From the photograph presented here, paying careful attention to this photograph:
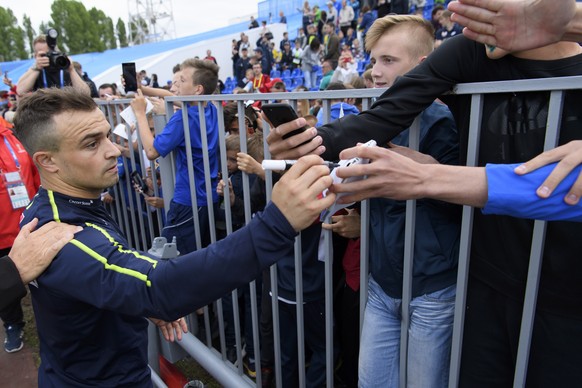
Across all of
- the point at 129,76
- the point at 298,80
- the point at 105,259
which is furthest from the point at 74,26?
the point at 105,259

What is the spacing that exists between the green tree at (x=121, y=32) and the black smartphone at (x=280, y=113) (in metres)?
64.1

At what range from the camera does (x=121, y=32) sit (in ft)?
190

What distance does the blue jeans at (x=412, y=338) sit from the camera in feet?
4.94

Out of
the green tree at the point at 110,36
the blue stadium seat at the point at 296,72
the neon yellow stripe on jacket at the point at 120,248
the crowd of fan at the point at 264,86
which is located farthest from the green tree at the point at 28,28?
the neon yellow stripe on jacket at the point at 120,248

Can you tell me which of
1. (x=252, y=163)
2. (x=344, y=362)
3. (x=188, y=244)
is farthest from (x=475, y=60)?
(x=188, y=244)

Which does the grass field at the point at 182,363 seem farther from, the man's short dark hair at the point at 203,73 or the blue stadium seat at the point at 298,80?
the blue stadium seat at the point at 298,80

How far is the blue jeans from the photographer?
151 cm

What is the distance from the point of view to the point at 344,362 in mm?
2385

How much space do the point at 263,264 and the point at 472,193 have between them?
0.55 metres

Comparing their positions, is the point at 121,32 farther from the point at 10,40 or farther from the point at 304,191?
the point at 304,191

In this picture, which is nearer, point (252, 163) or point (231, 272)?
point (231, 272)

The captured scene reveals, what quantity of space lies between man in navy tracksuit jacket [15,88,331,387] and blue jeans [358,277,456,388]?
685mm

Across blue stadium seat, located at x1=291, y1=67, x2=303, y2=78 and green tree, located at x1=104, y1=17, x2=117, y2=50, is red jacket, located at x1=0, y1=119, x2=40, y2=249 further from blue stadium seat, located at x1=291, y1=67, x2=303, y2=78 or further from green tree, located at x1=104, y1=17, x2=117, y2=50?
green tree, located at x1=104, y1=17, x2=117, y2=50

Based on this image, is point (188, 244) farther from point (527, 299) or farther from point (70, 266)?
point (527, 299)
